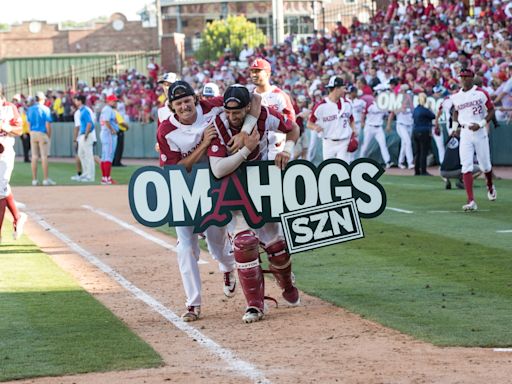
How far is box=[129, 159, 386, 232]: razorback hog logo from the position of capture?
933 centimetres

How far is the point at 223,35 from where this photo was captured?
83.7 meters

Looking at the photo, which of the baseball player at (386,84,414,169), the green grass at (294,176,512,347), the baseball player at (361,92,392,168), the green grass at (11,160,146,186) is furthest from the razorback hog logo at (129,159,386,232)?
the baseball player at (361,92,392,168)

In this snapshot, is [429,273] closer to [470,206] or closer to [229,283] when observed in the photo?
[229,283]

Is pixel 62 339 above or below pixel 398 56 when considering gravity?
below

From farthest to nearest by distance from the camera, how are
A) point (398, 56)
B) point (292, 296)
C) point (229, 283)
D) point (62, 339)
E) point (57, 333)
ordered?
point (398, 56), point (229, 283), point (292, 296), point (57, 333), point (62, 339)

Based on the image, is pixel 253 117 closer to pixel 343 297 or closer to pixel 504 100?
pixel 343 297

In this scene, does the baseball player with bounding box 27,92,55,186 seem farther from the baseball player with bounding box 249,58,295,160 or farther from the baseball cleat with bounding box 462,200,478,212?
the baseball player with bounding box 249,58,295,160

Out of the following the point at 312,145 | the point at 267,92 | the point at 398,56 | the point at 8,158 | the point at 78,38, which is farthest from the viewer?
the point at 78,38

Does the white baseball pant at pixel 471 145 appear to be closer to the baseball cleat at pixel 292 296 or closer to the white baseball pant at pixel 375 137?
the baseball cleat at pixel 292 296

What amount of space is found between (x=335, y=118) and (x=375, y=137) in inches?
445

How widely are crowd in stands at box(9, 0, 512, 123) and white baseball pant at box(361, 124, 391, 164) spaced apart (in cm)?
125

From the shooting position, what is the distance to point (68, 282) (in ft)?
38.2

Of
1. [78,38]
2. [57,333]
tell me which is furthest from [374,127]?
[78,38]

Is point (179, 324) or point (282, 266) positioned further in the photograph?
point (282, 266)
